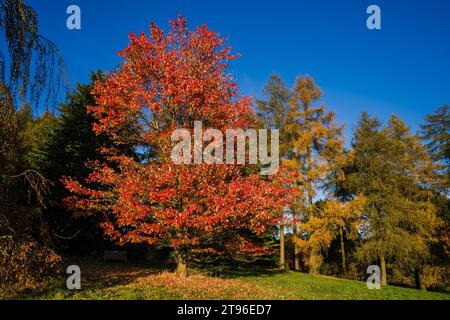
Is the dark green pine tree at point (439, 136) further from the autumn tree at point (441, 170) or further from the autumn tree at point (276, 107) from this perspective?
the autumn tree at point (276, 107)

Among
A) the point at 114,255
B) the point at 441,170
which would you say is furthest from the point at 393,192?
the point at 114,255

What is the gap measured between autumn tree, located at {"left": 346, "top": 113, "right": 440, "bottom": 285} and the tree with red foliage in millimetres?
11011

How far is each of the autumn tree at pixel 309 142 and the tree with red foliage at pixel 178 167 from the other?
26.4ft

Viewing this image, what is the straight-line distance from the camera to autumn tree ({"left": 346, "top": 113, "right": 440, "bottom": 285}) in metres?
18.7

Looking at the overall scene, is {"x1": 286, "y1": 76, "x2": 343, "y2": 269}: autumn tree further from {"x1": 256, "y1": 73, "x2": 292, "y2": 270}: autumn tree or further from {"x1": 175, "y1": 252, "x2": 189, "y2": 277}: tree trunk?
{"x1": 175, "y1": 252, "x2": 189, "y2": 277}: tree trunk

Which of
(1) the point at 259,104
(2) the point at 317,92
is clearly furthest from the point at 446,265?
(1) the point at 259,104

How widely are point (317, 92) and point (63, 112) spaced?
54.3 ft

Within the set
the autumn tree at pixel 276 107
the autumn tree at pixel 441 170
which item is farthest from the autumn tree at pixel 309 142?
the autumn tree at pixel 441 170

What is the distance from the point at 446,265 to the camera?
1981 centimetres

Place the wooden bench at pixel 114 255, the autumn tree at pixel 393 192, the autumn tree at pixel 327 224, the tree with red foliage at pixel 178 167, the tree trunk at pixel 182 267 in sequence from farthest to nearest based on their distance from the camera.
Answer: the autumn tree at pixel 393 192 → the autumn tree at pixel 327 224 → the wooden bench at pixel 114 255 → the tree trunk at pixel 182 267 → the tree with red foliage at pixel 178 167

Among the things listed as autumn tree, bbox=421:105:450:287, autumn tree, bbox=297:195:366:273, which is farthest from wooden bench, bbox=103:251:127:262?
autumn tree, bbox=421:105:450:287

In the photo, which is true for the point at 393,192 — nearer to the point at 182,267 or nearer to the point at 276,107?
the point at 276,107

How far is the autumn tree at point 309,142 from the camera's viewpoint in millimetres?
19297
